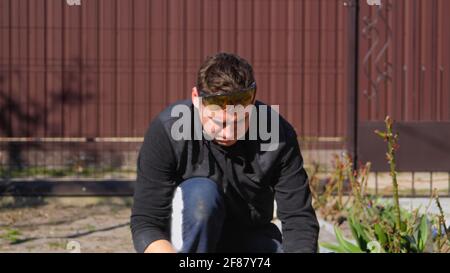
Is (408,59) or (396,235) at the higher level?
(408,59)

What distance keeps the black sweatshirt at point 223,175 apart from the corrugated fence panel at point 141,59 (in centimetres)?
494

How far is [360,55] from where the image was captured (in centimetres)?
923

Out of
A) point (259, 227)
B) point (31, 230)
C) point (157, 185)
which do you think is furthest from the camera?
point (31, 230)

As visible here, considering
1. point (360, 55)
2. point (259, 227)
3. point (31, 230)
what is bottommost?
point (31, 230)

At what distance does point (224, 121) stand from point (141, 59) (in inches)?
208

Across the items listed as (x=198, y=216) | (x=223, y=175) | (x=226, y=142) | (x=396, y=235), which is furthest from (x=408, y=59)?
(x=198, y=216)

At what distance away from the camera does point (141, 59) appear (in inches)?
370

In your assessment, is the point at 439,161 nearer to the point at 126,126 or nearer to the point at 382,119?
the point at 382,119

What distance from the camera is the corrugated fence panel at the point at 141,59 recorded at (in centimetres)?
931

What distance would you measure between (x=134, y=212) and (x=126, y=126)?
5.00 m

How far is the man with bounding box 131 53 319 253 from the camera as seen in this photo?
4.22 m

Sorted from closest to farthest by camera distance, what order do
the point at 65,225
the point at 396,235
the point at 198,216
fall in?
the point at 198,216
the point at 396,235
the point at 65,225
